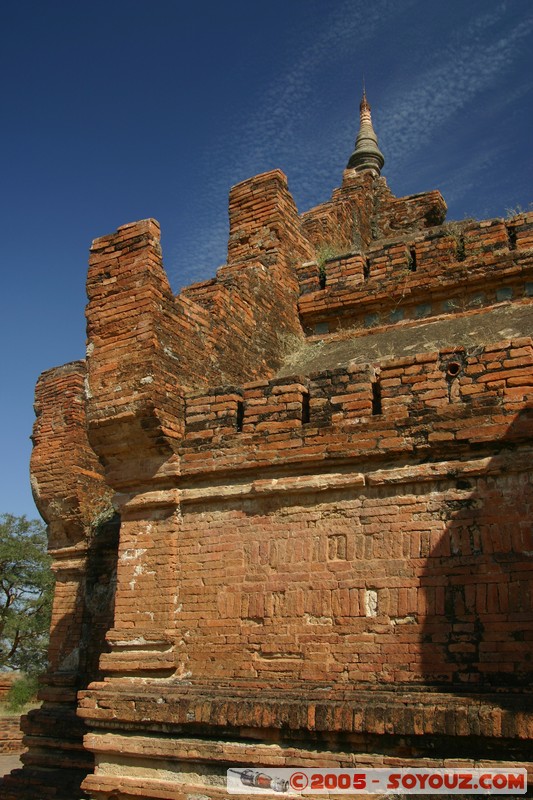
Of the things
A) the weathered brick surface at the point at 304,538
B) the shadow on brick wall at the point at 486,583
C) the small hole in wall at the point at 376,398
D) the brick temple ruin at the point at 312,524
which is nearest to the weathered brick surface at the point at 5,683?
the brick temple ruin at the point at 312,524

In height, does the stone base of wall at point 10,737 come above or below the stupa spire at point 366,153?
below

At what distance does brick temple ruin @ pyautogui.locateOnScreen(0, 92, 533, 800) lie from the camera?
509 cm

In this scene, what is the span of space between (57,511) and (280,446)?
4.96 m

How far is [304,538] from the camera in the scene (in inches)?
235

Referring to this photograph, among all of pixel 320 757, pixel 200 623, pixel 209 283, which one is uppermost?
pixel 209 283

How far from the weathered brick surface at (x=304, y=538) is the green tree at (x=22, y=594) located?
2247 centimetres

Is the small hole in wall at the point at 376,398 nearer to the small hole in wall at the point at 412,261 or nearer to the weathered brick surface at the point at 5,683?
the small hole in wall at the point at 412,261

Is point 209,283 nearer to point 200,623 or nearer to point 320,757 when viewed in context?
point 200,623

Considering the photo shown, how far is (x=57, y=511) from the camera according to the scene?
10.1 metres

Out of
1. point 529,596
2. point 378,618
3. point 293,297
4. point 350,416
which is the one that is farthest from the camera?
point 293,297

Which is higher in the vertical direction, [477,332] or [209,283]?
[209,283]

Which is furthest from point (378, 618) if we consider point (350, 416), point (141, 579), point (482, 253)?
point (482, 253)

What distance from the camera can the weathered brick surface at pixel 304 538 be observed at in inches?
200

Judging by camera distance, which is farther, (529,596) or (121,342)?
(121,342)
